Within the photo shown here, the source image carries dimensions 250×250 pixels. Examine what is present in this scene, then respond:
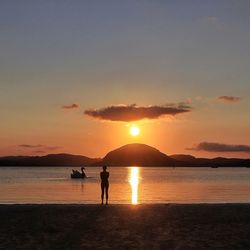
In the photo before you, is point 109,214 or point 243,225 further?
point 109,214

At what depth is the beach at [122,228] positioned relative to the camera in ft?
56.7

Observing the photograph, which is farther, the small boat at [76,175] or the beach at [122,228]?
the small boat at [76,175]

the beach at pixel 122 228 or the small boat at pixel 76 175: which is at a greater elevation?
the small boat at pixel 76 175

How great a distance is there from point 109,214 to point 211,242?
7.07 m

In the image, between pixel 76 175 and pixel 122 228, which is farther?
pixel 76 175

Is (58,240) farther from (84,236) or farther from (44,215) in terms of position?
(44,215)

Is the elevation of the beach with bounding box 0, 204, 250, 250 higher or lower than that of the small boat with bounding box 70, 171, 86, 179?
lower

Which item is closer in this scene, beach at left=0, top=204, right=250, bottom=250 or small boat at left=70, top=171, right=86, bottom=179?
beach at left=0, top=204, right=250, bottom=250

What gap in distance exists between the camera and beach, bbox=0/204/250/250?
17297 millimetres

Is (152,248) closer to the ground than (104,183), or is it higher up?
closer to the ground

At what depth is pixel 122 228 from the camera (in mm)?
19906

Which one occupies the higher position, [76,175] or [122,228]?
[76,175]

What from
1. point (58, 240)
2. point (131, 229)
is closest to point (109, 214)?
point (131, 229)

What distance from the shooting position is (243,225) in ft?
68.8
